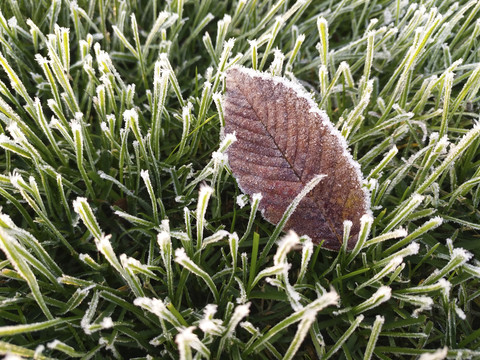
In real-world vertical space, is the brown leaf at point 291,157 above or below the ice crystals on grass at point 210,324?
above

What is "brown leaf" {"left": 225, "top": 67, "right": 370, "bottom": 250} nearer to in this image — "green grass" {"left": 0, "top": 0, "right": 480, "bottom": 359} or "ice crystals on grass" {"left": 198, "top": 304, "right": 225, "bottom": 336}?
"green grass" {"left": 0, "top": 0, "right": 480, "bottom": 359}

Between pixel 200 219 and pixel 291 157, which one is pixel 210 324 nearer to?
pixel 200 219

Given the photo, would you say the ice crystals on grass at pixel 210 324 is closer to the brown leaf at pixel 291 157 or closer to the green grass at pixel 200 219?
the green grass at pixel 200 219

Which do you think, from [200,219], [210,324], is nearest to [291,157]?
[200,219]

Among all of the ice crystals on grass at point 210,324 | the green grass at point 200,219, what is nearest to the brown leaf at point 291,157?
the green grass at point 200,219

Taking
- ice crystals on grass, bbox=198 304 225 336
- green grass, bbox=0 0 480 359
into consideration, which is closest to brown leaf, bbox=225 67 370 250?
green grass, bbox=0 0 480 359

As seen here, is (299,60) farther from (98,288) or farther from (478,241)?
(98,288)

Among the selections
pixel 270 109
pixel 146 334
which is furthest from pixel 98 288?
pixel 270 109
